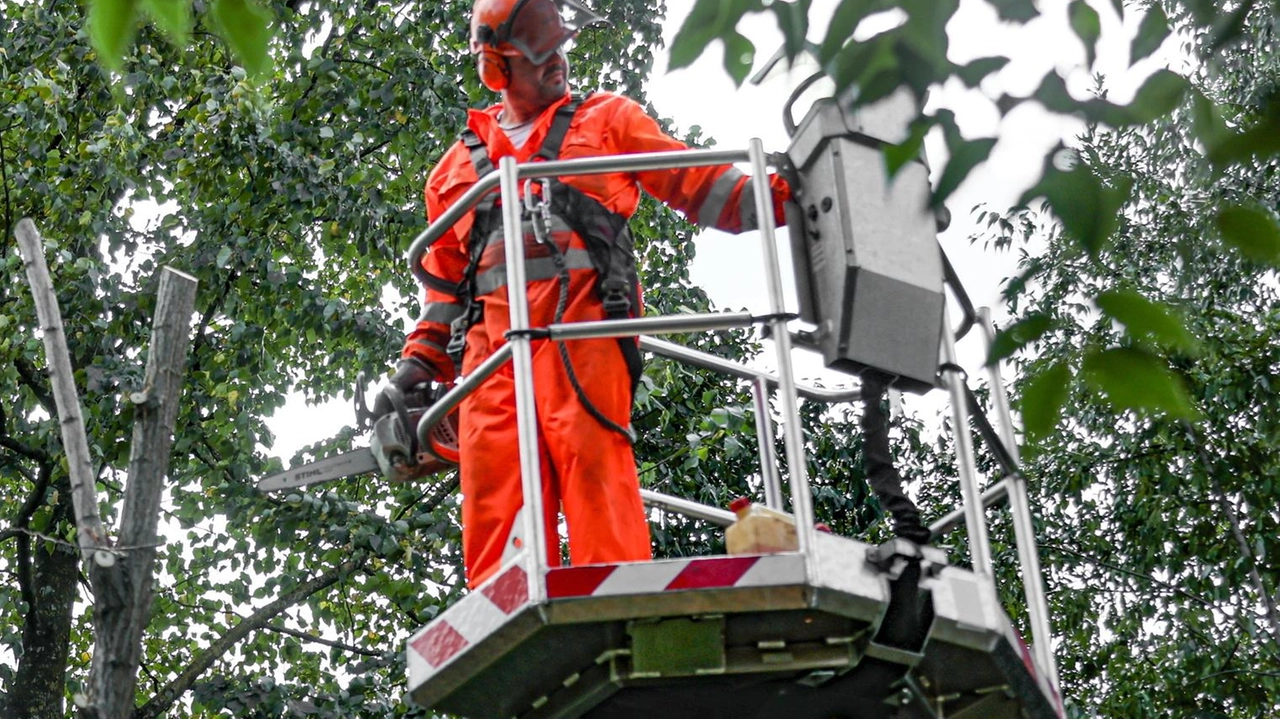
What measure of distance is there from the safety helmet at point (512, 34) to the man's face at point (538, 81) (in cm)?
3

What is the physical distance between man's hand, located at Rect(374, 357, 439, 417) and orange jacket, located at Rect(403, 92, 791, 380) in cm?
2

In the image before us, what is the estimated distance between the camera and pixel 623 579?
4.17 m

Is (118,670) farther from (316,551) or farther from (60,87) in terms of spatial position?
(60,87)

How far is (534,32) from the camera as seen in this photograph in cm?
557

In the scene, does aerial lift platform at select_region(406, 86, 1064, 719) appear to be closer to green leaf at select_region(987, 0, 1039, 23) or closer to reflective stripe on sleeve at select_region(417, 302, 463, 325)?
reflective stripe on sleeve at select_region(417, 302, 463, 325)

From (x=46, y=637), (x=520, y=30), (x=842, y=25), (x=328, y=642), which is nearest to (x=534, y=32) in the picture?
(x=520, y=30)

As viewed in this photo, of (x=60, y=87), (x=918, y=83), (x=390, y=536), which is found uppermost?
(x=60, y=87)

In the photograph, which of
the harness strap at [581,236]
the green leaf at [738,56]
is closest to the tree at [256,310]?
the harness strap at [581,236]

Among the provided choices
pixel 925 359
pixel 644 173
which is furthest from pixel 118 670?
pixel 925 359

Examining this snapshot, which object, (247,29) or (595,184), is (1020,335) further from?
(595,184)

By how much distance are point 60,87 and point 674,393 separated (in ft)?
13.9

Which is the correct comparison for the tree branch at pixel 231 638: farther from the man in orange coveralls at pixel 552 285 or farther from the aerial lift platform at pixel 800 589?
the aerial lift platform at pixel 800 589

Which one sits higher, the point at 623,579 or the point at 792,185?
the point at 792,185

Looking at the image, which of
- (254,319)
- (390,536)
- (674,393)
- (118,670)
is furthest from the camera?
(254,319)
